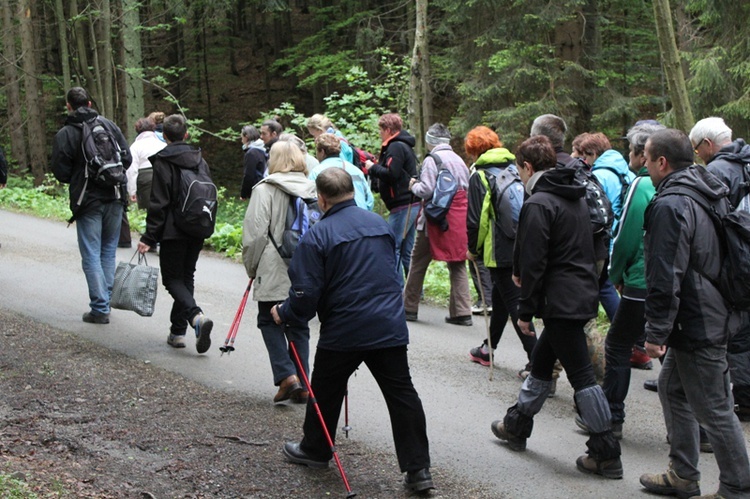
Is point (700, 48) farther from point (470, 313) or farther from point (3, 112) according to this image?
point (3, 112)

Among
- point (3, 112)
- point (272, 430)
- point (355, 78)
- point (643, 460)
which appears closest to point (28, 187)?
point (355, 78)

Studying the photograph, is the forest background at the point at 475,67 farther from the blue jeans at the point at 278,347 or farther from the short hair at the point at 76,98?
the blue jeans at the point at 278,347

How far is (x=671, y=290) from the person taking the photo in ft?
15.2

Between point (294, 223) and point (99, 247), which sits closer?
point (294, 223)

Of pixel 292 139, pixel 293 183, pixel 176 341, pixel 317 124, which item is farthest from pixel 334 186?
pixel 317 124

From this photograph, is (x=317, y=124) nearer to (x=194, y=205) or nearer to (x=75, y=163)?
(x=194, y=205)

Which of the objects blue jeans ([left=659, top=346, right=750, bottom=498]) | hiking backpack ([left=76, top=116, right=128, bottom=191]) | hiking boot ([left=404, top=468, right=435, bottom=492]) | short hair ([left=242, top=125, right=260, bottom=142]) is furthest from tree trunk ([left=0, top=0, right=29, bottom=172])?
blue jeans ([left=659, top=346, right=750, bottom=498])

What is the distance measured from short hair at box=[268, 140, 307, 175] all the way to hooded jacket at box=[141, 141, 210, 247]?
4.55 ft

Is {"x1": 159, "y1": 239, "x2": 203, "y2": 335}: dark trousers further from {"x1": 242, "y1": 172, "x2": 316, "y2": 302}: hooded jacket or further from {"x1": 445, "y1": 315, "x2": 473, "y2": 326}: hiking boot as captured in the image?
{"x1": 445, "y1": 315, "x2": 473, "y2": 326}: hiking boot

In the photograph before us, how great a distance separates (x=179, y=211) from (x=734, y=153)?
464 centimetres

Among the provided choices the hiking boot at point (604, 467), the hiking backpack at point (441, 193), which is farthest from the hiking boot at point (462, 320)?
the hiking boot at point (604, 467)

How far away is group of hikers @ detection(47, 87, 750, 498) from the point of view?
15.5ft

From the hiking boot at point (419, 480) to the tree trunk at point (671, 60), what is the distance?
6.31 meters

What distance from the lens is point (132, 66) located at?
65.9ft
